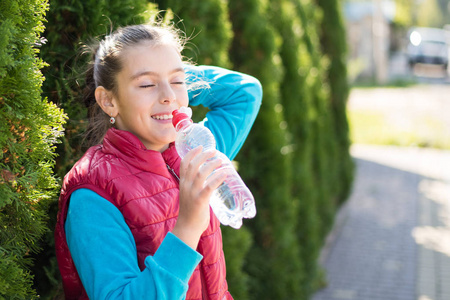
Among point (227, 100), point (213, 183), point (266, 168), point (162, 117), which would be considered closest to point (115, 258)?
point (213, 183)

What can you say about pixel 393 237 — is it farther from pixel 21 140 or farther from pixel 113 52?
pixel 21 140

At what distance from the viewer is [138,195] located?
178 centimetres

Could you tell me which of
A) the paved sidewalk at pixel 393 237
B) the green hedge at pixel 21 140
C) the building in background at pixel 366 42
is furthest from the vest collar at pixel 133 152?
the building in background at pixel 366 42

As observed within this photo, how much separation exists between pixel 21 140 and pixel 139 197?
436 mm

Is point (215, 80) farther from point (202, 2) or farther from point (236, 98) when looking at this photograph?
point (202, 2)

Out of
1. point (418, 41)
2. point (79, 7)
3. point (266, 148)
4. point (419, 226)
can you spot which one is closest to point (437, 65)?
point (418, 41)

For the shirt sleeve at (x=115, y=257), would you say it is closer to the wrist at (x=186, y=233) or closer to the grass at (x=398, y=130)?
the wrist at (x=186, y=233)

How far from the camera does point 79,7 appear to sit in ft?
8.02

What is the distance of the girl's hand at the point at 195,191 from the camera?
5.09 ft

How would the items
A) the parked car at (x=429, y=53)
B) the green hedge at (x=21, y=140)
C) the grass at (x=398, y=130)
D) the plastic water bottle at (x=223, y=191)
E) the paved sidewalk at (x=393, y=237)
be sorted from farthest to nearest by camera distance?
1. the parked car at (x=429, y=53)
2. the grass at (x=398, y=130)
3. the paved sidewalk at (x=393, y=237)
4. the plastic water bottle at (x=223, y=191)
5. the green hedge at (x=21, y=140)

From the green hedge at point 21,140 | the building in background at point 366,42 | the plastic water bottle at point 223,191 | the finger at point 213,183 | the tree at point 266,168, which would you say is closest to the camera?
the finger at point 213,183

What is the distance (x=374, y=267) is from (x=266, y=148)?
111 inches

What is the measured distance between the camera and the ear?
196 cm

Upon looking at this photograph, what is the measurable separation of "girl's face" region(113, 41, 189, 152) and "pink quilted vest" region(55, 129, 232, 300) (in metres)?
0.07
